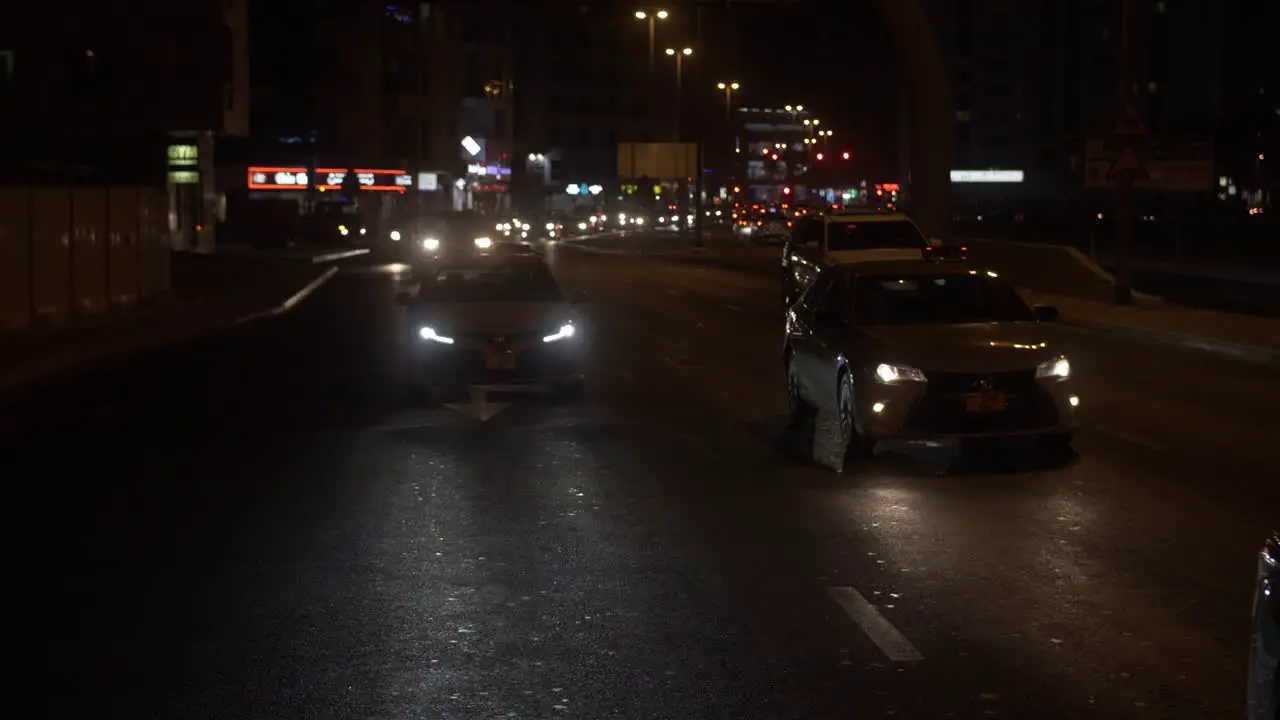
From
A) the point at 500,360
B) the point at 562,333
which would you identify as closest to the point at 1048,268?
the point at 562,333

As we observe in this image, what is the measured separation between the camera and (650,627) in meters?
8.28

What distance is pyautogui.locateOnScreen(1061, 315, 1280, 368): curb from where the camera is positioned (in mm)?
23234

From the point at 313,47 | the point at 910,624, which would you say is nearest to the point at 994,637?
the point at 910,624

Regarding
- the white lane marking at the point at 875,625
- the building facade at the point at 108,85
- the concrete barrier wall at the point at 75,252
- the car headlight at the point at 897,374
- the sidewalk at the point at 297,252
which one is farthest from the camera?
the sidewalk at the point at 297,252

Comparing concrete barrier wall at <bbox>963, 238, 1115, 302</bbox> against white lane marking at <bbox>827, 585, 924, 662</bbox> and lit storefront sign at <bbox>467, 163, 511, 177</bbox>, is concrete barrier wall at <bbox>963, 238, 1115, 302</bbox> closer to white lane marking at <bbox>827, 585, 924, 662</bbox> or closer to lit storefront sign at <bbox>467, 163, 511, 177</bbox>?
white lane marking at <bbox>827, 585, 924, 662</bbox>

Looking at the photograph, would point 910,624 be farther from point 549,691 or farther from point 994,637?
point 549,691

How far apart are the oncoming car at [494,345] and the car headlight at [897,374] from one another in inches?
240

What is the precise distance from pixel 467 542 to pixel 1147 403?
9978 millimetres

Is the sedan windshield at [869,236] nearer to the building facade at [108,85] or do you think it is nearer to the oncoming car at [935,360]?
the oncoming car at [935,360]

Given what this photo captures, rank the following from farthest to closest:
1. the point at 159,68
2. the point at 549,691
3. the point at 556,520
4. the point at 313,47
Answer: the point at 313,47, the point at 159,68, the point at 556,520, the point at 549,691

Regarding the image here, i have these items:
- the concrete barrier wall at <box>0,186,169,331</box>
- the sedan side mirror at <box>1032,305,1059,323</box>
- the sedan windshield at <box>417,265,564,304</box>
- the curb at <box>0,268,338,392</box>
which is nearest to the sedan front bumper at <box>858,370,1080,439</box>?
the sedan side mirror at <box>1032,305,1059,323</box>

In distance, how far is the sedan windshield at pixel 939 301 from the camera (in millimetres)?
14367

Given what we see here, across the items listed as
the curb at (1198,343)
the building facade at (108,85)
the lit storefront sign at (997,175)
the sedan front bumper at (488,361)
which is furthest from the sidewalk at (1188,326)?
the lit storefront sign at (997,175)

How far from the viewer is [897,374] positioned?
1302 centimetres
